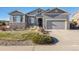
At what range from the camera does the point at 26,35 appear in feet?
39.2

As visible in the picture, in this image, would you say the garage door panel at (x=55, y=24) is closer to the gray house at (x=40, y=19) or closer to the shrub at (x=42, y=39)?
the gray house at (x=40, y=19)

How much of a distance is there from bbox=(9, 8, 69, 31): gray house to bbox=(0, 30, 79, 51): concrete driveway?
0.19 m

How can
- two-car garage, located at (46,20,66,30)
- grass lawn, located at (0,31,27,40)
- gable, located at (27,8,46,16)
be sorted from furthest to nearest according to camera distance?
1. two-car garage, located at (46,20,66,30)
2. grass lawn, located at (0,31,27,40)
3. gable, located at (27,8,46,16)

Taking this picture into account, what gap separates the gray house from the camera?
38.9ft

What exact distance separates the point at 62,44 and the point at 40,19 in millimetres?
905

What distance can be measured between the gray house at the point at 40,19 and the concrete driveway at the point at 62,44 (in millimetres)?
187

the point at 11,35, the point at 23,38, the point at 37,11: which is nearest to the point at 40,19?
the point at 37,11

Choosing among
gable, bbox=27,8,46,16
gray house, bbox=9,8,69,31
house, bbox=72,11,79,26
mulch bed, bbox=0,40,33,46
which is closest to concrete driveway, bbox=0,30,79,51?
mulch bed, bbox=0,40,33,46

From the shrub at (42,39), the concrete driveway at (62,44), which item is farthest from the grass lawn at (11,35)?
the shrub at (42,39)

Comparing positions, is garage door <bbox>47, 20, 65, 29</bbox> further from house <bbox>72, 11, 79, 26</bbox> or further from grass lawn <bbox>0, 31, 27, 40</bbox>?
grass lawn <bbox>0, 31, 27, 40</bbox>
